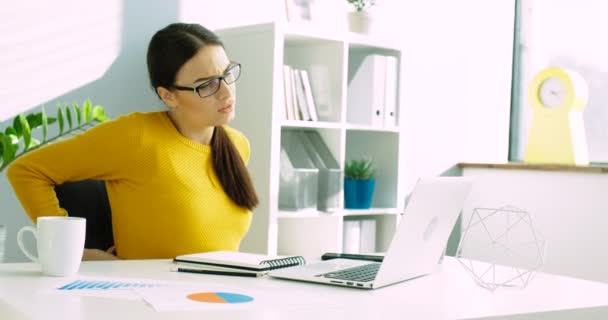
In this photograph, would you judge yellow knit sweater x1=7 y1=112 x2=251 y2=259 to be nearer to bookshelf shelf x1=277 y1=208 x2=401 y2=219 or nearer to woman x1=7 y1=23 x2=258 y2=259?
woman x1=7 y1=23 x2=258 y2=259

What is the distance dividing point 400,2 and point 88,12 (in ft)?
5.32

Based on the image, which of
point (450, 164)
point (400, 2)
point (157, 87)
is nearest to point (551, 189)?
point (450, 164)

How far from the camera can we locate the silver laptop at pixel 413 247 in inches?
53.2

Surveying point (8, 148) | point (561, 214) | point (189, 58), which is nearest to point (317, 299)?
point (189, 58)

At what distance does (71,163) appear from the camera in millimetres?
1957

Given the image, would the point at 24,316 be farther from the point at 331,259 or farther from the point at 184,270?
the point at 331,259

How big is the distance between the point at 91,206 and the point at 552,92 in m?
2.52

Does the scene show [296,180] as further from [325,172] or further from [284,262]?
[284,262]

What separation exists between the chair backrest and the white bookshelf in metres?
0.91

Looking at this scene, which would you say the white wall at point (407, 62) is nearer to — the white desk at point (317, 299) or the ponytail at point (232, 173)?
the ponytail at point (232, 173)

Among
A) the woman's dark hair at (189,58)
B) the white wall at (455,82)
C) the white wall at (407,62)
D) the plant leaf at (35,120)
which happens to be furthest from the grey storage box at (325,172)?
the plant leaf at (35,120)

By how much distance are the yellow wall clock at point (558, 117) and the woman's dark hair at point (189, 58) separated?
211 cm

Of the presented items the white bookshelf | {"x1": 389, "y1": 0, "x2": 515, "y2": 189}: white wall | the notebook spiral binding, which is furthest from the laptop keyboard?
{"x1": 389, "y1": 0, "x2": 515, "y2": 189}: white wall

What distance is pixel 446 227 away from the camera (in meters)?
1.56
